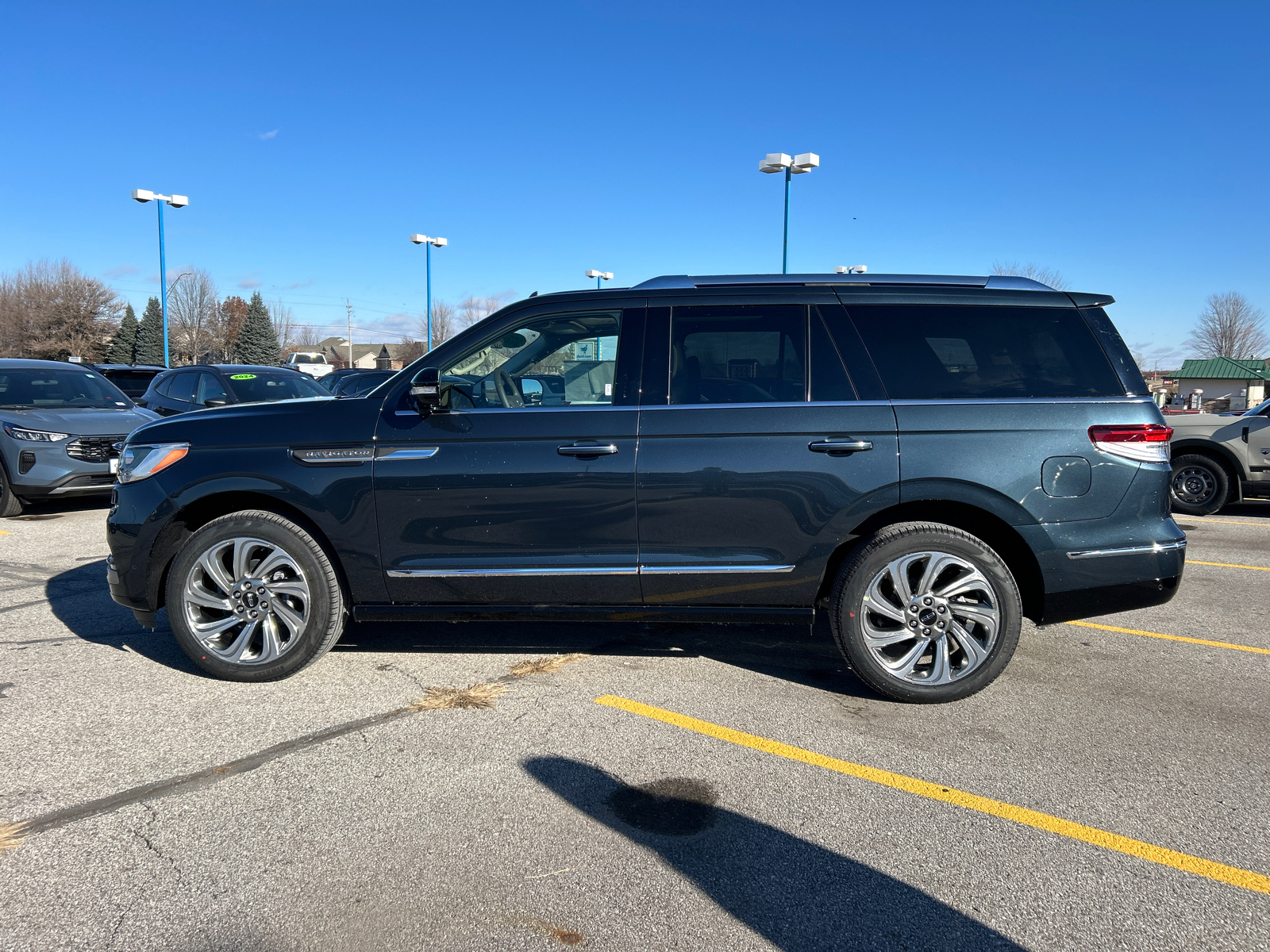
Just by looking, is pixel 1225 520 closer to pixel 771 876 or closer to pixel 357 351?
pixel 771 876

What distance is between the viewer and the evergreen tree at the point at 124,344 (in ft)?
209

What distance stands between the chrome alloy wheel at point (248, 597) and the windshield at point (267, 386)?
7.16 m

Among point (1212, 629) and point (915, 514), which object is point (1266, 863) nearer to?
point (915, 514)

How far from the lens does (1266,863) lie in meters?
2.78

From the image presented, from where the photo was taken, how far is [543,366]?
14.4 ft

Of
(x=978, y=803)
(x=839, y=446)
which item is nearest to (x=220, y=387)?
(x=839, y=446)

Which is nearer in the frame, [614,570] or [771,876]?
[771,876]

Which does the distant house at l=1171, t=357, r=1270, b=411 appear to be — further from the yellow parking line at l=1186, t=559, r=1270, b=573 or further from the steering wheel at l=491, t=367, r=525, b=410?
the steering wheel at l=491, t=367, r=525, b=410

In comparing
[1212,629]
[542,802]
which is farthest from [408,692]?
[1212,629]

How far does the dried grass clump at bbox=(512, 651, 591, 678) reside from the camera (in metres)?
4.57

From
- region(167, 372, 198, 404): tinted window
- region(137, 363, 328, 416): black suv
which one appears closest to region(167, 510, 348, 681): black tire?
region(137, 363, 328, 416): black suv

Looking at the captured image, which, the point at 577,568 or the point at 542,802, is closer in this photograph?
the point at 542,802

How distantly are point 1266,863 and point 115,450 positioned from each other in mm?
10471

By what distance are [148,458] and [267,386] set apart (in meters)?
7.55
